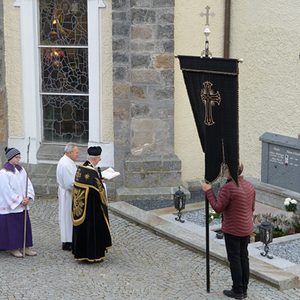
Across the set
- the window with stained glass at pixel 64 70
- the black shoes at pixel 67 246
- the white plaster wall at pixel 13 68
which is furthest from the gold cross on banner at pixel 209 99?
the white plaster wall at pixel 13 68

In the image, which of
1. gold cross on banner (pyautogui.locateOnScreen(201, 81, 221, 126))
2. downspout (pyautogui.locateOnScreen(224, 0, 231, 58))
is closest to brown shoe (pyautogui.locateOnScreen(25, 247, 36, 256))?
gold cross on banner (pyautogui.locateOnScreen(201, 81, 221, 126))

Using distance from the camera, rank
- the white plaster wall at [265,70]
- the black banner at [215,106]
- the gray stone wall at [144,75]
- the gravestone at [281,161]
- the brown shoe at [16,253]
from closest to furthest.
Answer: the black banner at [215,106]
the brown shoe at [16,253]
the gravestone at [281,161]
the white plaster wall at [265,70]
the gray stone wall at [144,75]

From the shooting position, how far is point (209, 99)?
220 inches

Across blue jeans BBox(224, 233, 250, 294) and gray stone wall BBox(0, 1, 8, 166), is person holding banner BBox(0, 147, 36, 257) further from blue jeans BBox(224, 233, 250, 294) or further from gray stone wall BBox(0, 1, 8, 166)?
gray stone wall BBox(0, 1, 8, 166)

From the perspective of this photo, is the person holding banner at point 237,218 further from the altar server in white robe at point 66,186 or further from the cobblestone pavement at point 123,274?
the altar server in white robe at point 66,186

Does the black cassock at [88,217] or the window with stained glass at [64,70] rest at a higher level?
the window with stained glass at [64,70]

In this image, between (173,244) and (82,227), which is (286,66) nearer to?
(173,244)

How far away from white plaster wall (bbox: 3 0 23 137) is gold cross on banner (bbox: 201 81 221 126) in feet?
20.4

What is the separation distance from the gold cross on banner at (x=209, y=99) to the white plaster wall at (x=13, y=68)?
6214 mm

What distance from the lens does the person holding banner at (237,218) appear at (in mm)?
5652

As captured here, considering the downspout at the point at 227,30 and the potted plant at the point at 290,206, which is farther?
the downspout at the point at 227,30

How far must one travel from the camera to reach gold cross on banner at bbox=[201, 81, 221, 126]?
5531 mm

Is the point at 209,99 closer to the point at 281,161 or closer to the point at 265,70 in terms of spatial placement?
the point at 281,161

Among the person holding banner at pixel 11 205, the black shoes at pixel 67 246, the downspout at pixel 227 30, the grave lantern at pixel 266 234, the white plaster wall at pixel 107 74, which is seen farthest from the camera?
the downspout at pixel 227 30
